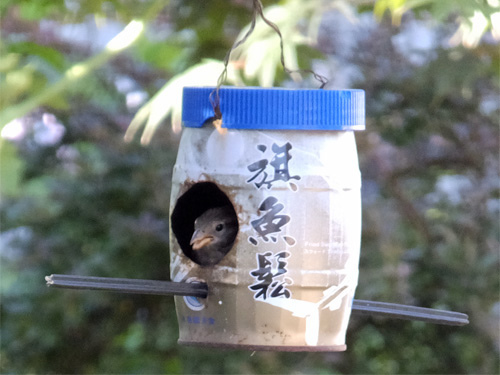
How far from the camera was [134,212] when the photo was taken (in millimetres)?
4094

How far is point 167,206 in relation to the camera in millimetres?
4066

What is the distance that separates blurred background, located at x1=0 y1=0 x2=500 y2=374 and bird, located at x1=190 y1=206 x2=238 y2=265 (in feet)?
6.01

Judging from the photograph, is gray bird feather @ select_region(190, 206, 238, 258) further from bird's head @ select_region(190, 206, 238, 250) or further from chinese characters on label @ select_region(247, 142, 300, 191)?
chinese characters on label @ select_region(247, 142, 300, 191)

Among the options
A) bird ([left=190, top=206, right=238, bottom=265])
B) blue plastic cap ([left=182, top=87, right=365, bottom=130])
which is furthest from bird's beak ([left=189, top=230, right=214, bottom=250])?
blue plastic cap ([left=182, top=87, right=365, bottom=130])

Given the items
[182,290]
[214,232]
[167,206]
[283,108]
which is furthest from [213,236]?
[167,206]

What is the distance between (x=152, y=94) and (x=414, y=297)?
1.51 meters

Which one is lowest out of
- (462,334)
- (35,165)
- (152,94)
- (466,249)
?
(462,334)

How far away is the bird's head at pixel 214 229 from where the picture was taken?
6.15 feet

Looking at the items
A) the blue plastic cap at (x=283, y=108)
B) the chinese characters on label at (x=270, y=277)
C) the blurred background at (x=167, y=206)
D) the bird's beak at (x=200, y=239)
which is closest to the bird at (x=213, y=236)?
the bird's beak at (x=200, y=239)

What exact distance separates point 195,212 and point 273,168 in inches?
15.5

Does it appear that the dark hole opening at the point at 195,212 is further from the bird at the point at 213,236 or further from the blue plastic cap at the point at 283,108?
the blue plastic cap at the point at 283,108

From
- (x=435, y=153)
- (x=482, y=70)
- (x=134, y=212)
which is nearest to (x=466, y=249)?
(x=435, y=153)

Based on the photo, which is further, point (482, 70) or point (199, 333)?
point (482, 70)

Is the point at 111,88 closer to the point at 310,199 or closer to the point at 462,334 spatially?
the point at 462,334
